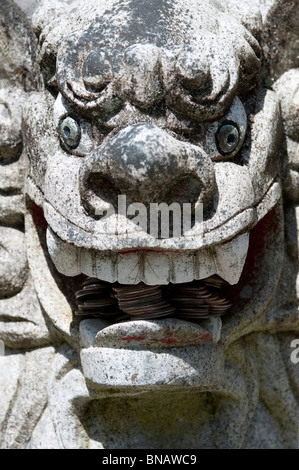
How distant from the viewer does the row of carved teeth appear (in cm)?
118

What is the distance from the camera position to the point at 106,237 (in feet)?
3.77

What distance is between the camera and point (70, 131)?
121 cm

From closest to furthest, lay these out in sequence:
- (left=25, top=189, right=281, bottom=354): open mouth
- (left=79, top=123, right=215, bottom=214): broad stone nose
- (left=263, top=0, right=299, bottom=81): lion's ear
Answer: (left=79, top=123, right=215, bottom=214): broad stone nose < (left=25, top=189, right=281, bottom=354): open mouth < (left=263, top=0, right=299, bottom=81): lion's ear

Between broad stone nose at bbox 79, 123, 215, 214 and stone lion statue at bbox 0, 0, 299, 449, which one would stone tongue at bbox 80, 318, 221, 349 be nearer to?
stone lion statue at bbox 0, 0, 299, 449

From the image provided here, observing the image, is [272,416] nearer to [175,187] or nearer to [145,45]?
[175,187]

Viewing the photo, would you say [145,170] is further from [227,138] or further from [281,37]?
[281,37]

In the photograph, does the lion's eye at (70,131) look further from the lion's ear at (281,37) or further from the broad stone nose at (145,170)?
the lion's ear at (281,37)

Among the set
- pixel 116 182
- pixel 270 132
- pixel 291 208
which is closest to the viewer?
pixel 116 182

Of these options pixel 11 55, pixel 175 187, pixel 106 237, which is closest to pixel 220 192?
pixel 175 187

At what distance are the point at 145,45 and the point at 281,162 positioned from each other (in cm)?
34

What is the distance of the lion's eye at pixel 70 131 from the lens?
1207 mm

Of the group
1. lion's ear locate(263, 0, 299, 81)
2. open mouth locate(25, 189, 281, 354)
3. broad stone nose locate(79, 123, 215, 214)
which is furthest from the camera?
lion's ear locate(263, 0, 299, 81)

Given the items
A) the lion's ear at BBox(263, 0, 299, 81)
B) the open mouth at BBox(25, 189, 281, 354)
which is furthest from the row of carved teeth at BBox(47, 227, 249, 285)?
the lion's ear at BBox(263, 0, 299, 81)

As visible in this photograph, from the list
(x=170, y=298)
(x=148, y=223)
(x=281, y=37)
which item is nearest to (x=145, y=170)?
(x=148, y=223)
